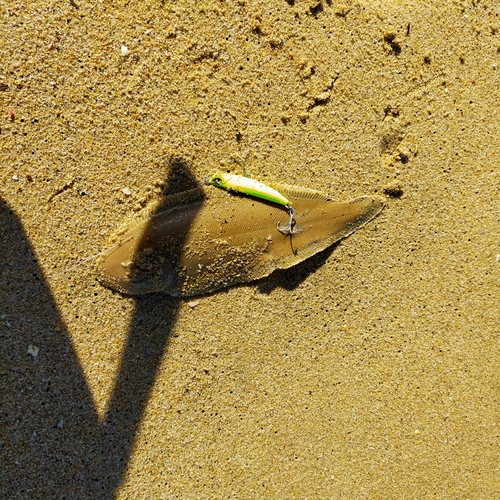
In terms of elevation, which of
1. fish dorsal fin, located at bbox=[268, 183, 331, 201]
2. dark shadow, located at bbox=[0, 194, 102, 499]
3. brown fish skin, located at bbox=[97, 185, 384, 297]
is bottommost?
dark shadow, located at bbox=[0, 194, 102, 499]

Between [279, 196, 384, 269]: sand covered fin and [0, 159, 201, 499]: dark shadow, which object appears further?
[279, 196, 384, 269]: sand covered fin

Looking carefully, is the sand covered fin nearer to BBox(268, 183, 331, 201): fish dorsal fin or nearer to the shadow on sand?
the shadow on sand

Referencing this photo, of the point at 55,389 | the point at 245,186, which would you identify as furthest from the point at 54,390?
the point at 245,186

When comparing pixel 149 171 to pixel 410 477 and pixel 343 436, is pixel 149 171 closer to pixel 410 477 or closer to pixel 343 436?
pixel 343 436

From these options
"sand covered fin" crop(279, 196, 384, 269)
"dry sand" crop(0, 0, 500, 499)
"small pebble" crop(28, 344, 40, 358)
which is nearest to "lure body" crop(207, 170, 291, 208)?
"dry sand" crop(0, 0, 500, 499)

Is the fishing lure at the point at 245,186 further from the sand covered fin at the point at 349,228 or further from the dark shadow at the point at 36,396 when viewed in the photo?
the dark shadow at the point at 36,396

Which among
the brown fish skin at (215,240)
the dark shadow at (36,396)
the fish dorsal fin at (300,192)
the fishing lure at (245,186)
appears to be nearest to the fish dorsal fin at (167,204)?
the brown fish skin at (215,240)

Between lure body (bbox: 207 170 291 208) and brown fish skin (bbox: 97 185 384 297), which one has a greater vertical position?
lure body (bbox: 207 170 291 208)

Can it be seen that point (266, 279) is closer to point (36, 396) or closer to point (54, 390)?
point (54, 390)

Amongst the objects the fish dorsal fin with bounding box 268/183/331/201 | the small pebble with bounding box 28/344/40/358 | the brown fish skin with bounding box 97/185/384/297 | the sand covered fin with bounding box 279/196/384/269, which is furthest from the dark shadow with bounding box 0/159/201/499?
the sand covered fin with bounding box 279/196/384/269
